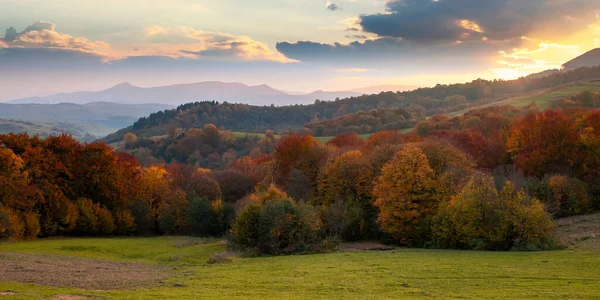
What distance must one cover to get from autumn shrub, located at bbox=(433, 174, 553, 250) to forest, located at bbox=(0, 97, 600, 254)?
11 centimetres

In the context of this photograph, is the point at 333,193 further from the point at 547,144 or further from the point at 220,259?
the point at 547,144

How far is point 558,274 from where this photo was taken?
25797mm

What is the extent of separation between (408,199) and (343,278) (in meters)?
25.3

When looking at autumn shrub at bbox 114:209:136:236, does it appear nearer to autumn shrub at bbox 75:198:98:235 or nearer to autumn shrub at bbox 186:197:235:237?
autumn shrub at bbox 75:198:98:235

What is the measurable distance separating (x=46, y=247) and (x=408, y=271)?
1474 inches

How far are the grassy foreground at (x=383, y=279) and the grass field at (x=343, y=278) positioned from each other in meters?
0.04

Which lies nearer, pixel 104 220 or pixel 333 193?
pixel 104 220

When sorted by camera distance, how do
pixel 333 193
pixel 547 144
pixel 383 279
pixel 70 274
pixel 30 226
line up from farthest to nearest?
pixel 547 144
pixel 333 193
pixel 30 226
pixel 383 279
pixel 70 274

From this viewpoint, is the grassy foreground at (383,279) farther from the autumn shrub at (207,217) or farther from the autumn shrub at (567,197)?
the autumn shrub at (567,197)

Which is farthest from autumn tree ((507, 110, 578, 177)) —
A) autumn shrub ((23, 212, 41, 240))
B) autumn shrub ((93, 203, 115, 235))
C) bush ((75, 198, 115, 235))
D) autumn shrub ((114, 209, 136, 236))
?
autumn shrub ((23, 212, 41, 240))

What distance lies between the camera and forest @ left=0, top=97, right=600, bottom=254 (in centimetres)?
4550

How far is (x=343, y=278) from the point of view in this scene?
91.3 feet

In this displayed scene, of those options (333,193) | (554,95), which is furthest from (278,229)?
(554,95)

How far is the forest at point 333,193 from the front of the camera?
149 ft
